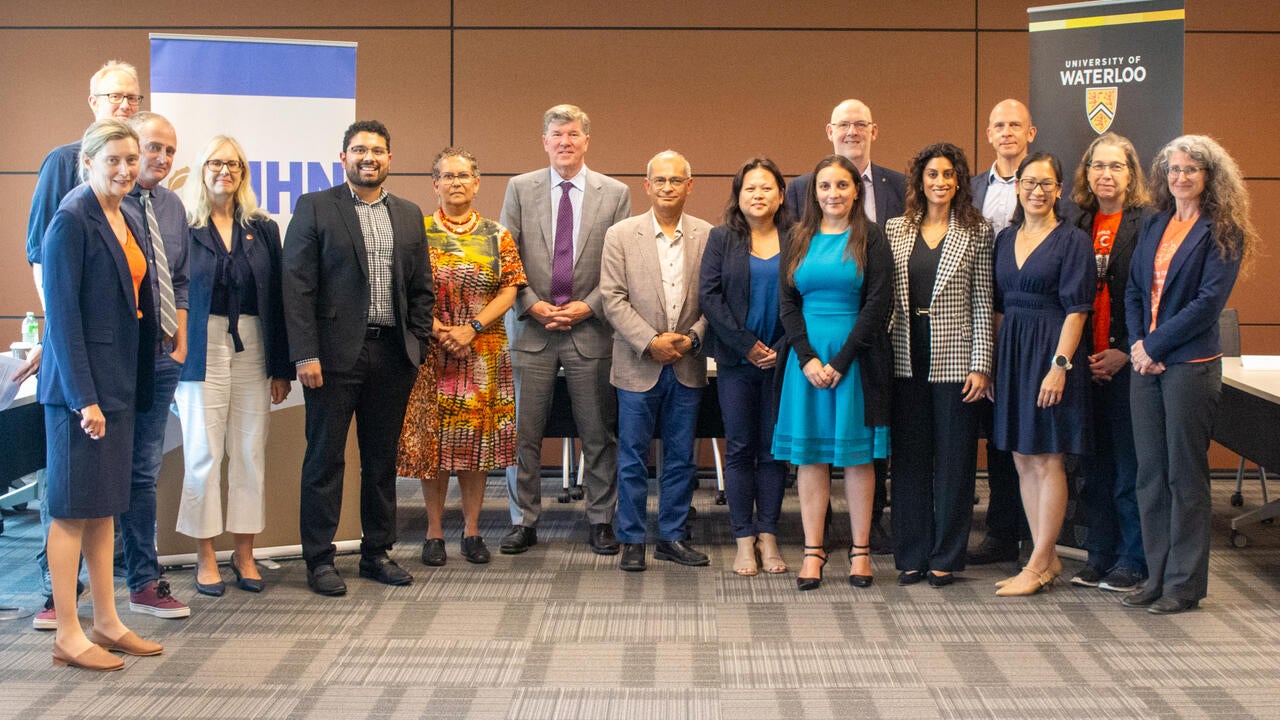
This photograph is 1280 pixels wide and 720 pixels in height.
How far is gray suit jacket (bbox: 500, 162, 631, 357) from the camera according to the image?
4.37m

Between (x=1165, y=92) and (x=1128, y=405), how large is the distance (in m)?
1.42

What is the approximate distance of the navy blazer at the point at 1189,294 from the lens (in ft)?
11.4

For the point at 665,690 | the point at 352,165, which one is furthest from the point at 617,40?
the point at 665,690

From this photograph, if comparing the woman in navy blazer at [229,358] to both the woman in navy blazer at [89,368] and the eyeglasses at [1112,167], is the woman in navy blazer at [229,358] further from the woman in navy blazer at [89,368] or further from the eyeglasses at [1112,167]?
the eyeglasses at [1112,167]

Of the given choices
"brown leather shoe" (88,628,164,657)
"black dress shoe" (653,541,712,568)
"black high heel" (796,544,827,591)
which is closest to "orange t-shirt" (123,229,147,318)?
"brown leather shoe" (88,628,164,657)

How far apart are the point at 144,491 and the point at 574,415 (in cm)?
161

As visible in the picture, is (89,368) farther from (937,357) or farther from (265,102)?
(937,357)

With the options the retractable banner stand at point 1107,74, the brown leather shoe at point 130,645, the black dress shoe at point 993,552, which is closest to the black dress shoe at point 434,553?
the brown leather shoe at point 130,645

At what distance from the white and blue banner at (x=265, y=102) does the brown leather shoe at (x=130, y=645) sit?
6.01 feet

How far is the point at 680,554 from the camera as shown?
14.1ft

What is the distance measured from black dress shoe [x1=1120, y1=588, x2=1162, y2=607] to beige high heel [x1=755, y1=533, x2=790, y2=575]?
1188 mm

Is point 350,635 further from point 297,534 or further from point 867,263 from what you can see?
point 867,263

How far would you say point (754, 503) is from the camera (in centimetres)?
430

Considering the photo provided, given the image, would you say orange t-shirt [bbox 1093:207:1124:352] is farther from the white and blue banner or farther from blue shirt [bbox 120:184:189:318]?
blue shirt [bbox 120:184:189:318]
